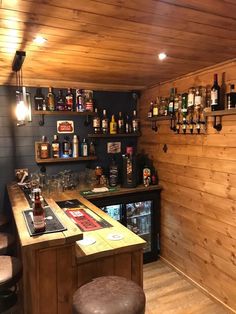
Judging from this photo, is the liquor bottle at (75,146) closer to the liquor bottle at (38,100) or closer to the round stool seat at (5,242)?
the liquor bottle at (38,100)

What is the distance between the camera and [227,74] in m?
2.46

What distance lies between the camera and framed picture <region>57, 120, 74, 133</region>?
351 cm

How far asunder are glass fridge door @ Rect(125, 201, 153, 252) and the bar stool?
172 cm

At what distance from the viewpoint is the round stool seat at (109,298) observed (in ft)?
4.53

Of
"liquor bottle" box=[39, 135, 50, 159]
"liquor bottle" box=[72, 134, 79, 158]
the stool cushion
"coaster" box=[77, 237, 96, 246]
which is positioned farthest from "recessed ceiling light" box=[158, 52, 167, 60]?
the stool cushion

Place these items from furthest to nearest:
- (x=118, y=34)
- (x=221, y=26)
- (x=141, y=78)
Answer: (x=141, y=78), (x=118, y=34), (x=221, y=26)

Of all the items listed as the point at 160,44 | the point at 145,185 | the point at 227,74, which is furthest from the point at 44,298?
the point at 227,74

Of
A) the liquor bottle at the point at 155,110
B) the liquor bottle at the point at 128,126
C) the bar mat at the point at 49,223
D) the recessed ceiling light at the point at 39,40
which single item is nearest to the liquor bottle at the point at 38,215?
the bar mat at the point at 49,223

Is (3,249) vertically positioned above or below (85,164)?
below

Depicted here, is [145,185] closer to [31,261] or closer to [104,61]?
[104,61]

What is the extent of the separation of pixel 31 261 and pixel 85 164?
2.10 m

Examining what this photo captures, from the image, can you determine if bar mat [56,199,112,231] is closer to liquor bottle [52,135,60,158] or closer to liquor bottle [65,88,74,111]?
liquor bottle [52,135,60,158]

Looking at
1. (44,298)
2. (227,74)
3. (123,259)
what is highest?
(227,74)

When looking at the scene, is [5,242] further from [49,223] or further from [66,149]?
[66,149]
